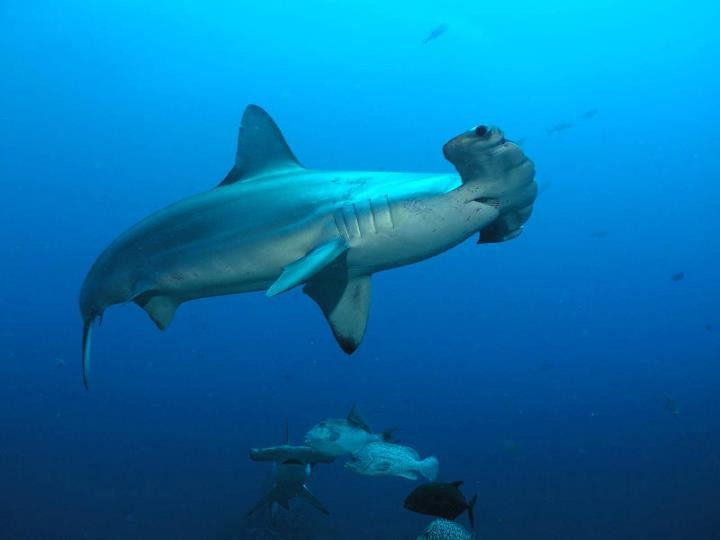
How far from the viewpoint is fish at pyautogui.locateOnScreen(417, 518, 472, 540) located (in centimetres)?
389

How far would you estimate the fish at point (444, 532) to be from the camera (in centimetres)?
389

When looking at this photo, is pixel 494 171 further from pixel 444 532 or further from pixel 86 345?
pixel 86 345

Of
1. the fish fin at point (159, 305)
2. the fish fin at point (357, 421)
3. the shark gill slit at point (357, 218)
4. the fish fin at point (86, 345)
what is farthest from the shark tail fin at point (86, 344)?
the shark gill slit at point (357, 218)

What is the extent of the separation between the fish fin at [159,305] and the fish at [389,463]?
6.76 ft

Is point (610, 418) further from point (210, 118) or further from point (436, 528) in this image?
point (436, 528)

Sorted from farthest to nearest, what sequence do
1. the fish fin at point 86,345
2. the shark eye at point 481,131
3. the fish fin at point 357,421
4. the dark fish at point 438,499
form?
the fish fin at point 357,421
the fish fin at point 86,345
the dark fish at point 438,499
the shark eye at point 481,131

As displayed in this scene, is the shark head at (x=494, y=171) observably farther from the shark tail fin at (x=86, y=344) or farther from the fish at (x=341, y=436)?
the shark tail fin at (x=86, y=344)

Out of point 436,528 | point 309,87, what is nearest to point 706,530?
point 436,528

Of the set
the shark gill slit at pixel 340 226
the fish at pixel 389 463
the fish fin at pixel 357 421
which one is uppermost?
the shark gill slit at pixel 340 226

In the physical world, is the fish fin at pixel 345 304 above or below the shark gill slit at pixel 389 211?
below

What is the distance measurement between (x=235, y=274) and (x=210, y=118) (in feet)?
145

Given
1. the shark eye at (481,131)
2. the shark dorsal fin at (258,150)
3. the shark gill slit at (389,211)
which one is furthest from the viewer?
the shark dorsal fin at (258,150)

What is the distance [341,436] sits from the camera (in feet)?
17.8

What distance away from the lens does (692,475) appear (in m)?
23.5
